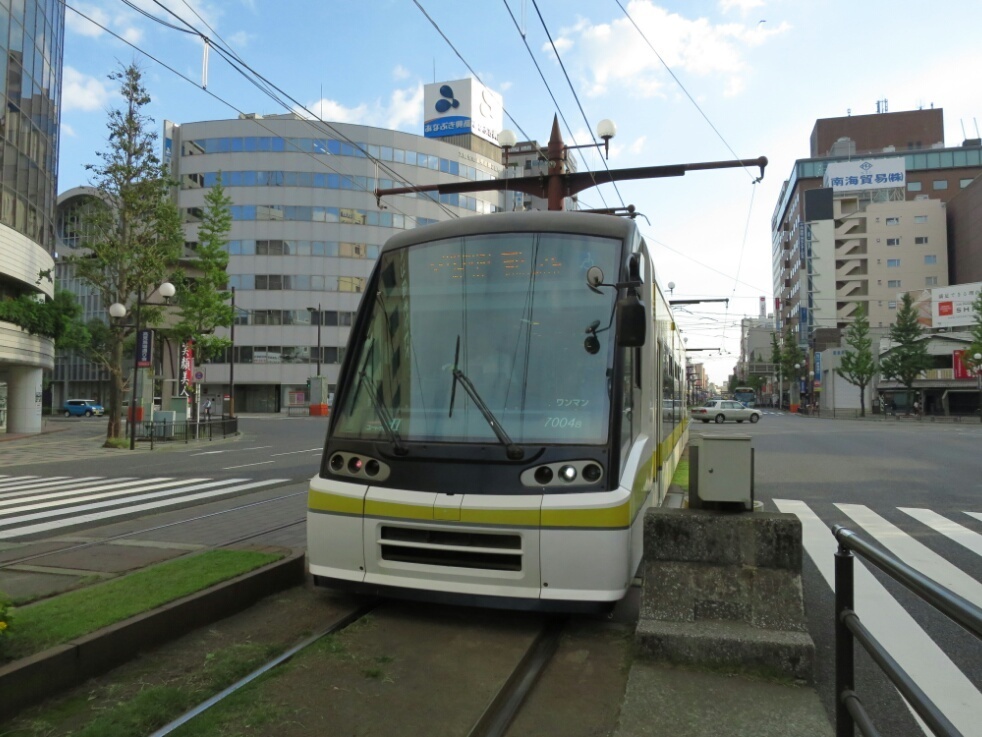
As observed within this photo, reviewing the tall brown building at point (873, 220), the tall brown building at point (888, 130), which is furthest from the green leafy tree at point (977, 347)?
the tall brown building at point (888, 130)

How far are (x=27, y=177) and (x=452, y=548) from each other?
32.3 metres

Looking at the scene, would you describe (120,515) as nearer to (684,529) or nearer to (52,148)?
(684,529)

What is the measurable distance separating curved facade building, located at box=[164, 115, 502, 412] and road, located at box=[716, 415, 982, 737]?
50277mm

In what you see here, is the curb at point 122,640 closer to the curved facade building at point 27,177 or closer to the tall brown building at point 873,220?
the curved facade building at point 27,177

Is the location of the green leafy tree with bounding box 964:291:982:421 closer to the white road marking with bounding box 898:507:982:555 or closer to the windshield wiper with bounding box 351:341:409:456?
the white road marking with bounding box 898:507:982:555

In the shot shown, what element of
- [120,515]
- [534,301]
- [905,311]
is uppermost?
[905,311]

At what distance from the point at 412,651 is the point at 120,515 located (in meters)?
7.28

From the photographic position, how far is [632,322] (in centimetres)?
466

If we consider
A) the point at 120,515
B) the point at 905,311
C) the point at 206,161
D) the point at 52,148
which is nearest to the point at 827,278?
the point at 905,311

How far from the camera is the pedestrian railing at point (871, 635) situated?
1.74 metres

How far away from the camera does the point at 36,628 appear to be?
405 centimetres

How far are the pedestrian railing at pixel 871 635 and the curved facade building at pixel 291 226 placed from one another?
205 ft

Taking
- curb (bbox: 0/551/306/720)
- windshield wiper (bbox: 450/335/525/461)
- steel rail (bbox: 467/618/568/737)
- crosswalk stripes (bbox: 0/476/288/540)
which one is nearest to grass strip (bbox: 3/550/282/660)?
curb (bbox: 0/551/306/720)

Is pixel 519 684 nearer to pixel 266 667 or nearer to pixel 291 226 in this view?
pixel 266 667
